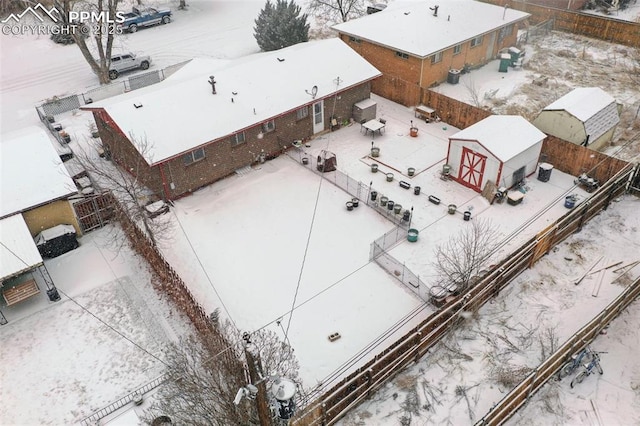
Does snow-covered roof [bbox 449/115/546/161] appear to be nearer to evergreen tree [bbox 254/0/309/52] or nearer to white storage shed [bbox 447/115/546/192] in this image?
white storage shed [bbox 447/115/546/192]

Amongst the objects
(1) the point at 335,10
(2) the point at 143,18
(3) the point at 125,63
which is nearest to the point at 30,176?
(3) the point at 125,63

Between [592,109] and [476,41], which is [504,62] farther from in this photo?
[592,109]

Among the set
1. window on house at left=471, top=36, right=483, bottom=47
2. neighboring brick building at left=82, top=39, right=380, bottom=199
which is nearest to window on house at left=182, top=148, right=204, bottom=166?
neighboring brick building at left=82, top=39, right=380, bottom=199

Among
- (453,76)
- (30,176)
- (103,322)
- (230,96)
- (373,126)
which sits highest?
(230,96)

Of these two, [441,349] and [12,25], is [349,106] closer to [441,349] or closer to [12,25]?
[441,349]

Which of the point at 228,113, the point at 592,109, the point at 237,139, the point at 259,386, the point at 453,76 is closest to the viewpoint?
the point at 259,386

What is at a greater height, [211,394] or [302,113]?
[302,113]

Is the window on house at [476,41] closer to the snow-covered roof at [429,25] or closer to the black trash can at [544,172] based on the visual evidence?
the snow-covered roof at [429,25]
